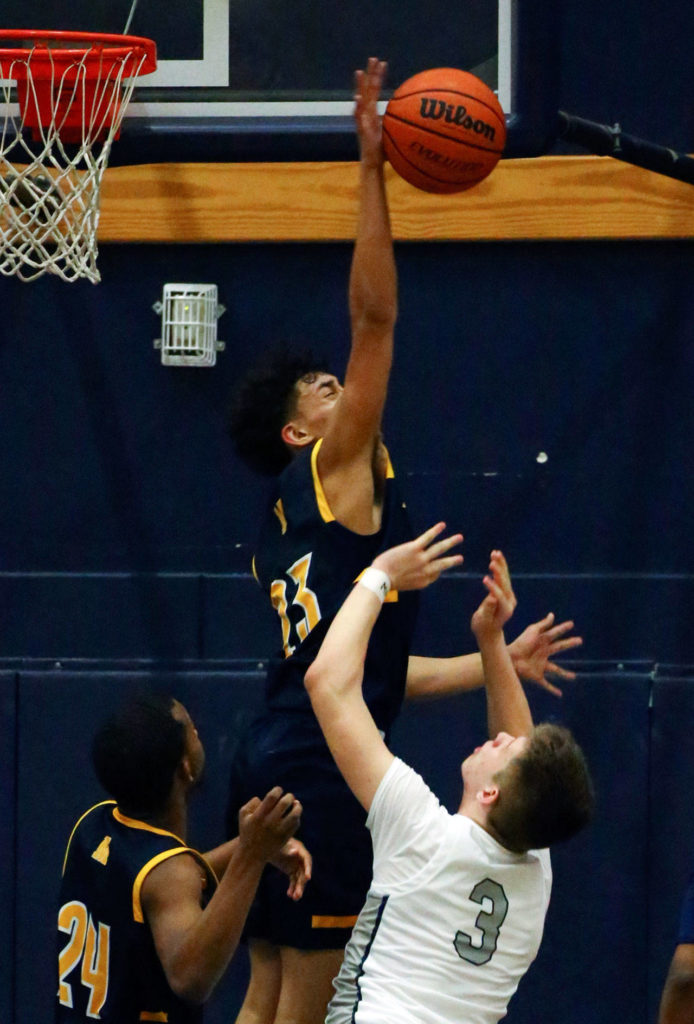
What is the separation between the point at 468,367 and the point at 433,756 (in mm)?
1271

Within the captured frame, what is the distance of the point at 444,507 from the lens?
5.21 meters

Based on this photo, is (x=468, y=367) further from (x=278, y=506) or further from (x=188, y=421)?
(x=278, y=506)

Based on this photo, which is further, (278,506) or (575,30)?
(575,30)

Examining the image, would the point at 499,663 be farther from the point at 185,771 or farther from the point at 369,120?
the point at 369,120

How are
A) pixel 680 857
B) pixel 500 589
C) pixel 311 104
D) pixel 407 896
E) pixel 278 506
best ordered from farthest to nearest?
pixel 680 857 < pixel 311 104 < pixel 278 506 < pixel 500 589 < pixel 407 896

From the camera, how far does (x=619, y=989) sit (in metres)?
5.02

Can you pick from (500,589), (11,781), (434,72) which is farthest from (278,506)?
(11,781)

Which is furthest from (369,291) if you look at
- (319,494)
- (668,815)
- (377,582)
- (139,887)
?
(668,815)

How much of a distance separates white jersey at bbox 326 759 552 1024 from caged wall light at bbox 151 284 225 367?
2.51 metres

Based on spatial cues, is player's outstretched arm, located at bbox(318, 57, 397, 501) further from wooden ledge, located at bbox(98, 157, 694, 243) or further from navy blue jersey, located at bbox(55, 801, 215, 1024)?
wooden ledge, located at bbox(98, 157, 694, 243)

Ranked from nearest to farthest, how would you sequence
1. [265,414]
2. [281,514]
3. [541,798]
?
1. [541,798]
2. [281,514]
3. [265,414]

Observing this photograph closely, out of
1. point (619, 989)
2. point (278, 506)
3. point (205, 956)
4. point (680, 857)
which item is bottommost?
point (619, 989)

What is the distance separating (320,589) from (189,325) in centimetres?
179

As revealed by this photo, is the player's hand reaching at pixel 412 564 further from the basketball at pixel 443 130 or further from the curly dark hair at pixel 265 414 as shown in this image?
the curly dark hair at pixel 265 414
